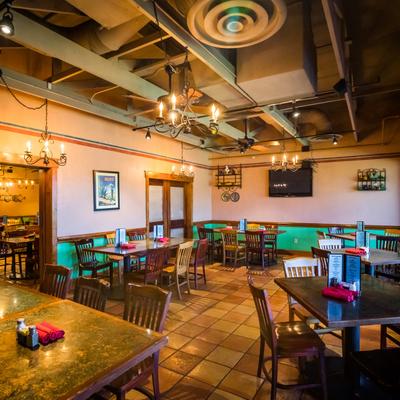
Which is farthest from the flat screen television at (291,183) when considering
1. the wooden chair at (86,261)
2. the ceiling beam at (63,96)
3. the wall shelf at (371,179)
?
the wooden chair at (86,261)

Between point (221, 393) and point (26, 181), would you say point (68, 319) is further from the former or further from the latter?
point (26, 181)

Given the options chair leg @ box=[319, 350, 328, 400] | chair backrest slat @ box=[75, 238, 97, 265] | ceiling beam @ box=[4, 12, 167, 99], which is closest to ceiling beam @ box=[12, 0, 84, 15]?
ceiling beam @ box=[4, 12, 167, 99]

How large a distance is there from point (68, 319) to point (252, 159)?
7.17 metres

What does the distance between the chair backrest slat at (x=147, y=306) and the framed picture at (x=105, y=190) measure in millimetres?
3622

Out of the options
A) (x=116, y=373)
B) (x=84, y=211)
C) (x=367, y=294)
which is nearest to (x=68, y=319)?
(x=116, y=373)

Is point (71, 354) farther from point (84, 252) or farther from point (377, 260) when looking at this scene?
point (84, 252)

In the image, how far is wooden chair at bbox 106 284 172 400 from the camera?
160 centimetres

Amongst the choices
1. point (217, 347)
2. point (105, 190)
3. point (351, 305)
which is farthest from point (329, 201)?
point (351, 305)

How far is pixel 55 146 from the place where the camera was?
4637 millimetres

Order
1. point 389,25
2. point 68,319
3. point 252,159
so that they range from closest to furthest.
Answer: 1. point 68,319
2. point 389,25
3. point 252,159

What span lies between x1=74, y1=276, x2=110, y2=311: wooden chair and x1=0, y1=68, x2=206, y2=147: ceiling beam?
2.97 metres

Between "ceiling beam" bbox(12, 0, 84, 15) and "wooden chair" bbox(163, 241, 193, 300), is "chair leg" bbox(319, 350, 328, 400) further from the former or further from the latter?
"ceiling beam" bbox(12, 0, 84, 15)

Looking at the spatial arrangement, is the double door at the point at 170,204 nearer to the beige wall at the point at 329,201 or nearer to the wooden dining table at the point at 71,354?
the beige wall at the point at 329,201

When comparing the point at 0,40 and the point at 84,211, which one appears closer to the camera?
the point at 0,40
